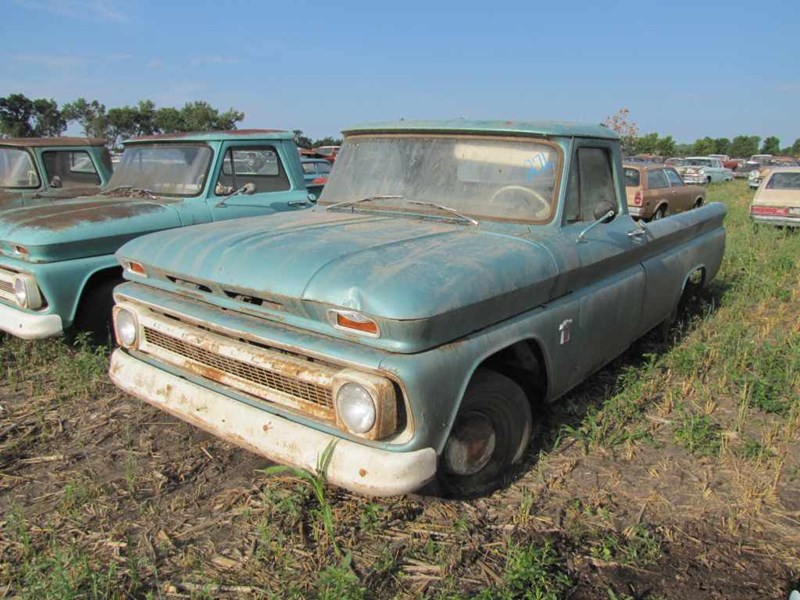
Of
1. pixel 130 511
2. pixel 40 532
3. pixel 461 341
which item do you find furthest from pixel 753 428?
pixel 40 532

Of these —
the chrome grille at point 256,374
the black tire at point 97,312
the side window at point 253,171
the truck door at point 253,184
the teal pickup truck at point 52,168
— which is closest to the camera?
the chrome grille at point 256,374

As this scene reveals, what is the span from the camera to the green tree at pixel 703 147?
217 feet

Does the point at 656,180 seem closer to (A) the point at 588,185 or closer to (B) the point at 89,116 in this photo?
(A) the point at 588,185

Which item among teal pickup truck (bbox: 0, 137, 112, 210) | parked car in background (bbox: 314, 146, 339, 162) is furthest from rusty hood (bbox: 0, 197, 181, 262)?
parked car in background (bbox: 314, 146, 339, 162)

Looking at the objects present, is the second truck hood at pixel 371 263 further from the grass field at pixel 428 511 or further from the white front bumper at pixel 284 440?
the grass field at pixel 428 511

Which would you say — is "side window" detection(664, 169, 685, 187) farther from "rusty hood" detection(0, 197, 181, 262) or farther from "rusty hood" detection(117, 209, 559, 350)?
"rusty hood" detection(117, 209, 559, 350)

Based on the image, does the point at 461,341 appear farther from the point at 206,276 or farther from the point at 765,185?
the point at 765,185

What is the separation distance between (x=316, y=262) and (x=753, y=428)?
9.35ft

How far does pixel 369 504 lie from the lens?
2752 mm

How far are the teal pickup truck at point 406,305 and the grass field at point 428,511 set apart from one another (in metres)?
0.35

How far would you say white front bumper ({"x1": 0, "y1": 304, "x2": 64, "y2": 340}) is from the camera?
13.6 ft

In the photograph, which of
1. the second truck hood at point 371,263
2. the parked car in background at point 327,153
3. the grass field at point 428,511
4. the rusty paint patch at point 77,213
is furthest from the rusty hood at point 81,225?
the parked car in background at point 327,153

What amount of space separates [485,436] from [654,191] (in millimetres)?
11439

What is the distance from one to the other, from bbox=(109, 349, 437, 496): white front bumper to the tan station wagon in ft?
35.3
